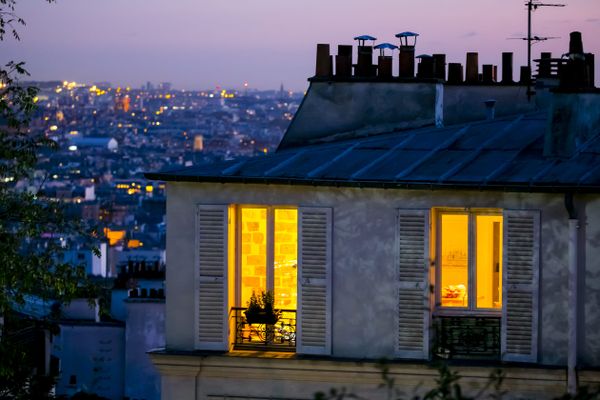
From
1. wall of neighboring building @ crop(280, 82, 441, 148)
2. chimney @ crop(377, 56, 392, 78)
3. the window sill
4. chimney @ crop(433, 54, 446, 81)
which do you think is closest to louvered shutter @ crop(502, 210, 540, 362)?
the window sill

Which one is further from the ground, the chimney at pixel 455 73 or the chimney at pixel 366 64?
the chimney at pixel 455 73

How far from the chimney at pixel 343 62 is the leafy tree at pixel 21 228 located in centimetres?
229

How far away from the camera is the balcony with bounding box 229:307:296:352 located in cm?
1348

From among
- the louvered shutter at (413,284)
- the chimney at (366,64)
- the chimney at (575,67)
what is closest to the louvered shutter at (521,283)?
the louvered shutter at (413,284)

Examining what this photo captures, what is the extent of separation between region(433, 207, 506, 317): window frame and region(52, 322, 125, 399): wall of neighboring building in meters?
16.1

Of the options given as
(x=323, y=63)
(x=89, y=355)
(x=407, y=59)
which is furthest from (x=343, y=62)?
(x=89, y=355)

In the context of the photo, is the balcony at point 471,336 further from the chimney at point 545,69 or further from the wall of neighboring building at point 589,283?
the chimney at point 545,69

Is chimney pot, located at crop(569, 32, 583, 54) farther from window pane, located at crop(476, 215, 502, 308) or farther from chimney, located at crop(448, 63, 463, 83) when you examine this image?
chimney, located at crop(448, 63, 463, 83)

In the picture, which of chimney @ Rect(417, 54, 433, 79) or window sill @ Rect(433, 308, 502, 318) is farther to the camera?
chimney @ Rect(417, 54, 433, 79)

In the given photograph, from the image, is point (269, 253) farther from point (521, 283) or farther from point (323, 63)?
point (323, 63)

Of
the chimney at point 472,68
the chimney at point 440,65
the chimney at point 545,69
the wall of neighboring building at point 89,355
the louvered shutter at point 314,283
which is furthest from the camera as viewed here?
the wall of neighboring building at point 89,355

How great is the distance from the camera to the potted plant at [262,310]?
13.4 metres

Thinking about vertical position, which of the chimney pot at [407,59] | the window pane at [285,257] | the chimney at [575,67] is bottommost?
the window pane at [285,257]

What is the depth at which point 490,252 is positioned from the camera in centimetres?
1316
